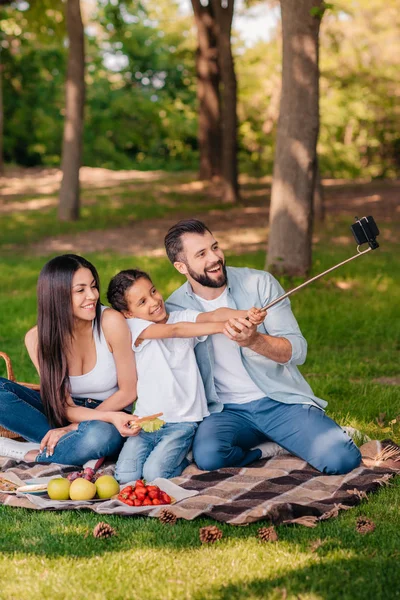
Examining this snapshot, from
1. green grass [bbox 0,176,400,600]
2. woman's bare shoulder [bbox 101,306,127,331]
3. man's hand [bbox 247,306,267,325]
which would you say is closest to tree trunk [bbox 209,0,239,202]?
green grass [bbox 0,176,400,600]

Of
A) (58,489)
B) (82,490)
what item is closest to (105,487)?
(82,490)

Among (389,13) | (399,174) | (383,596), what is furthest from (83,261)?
(399,174)

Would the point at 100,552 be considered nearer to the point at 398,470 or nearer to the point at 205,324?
the point at 205,324

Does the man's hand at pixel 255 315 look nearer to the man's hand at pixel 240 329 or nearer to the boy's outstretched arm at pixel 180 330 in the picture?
the man's hand at pixel 240 329

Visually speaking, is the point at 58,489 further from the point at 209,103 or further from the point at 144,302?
the point at 209,103

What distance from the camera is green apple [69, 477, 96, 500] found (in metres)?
4.06

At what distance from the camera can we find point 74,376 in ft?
15.3

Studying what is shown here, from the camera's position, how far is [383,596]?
298cm

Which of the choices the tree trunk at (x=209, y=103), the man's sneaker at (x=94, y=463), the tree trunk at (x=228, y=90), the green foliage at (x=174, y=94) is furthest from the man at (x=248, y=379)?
the green foliage at (x=174, y=94)

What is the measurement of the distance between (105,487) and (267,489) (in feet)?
2.47

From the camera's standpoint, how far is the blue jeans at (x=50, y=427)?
178 inches

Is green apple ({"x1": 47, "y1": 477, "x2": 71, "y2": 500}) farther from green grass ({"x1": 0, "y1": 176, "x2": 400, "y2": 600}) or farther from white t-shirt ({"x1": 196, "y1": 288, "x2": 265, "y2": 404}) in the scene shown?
white t-shirt ({"x1": 196, "y1": 288, "x2": 265, "y2": 404})

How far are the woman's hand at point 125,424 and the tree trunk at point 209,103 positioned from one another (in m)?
13.5

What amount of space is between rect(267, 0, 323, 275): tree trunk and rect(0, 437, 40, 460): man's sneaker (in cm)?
447
